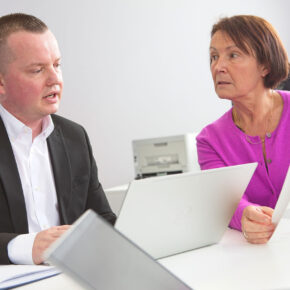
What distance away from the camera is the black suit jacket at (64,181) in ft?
5.18

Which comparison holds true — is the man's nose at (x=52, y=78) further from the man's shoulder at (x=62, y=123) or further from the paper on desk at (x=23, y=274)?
the paper on desk at (x=23, y=274)

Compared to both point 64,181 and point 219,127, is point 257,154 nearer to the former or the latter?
point 219,127

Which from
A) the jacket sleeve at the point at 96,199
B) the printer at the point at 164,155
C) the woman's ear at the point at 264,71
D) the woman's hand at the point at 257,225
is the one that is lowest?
the printer at the point at 164,155

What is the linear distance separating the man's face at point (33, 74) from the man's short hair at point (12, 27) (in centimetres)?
2

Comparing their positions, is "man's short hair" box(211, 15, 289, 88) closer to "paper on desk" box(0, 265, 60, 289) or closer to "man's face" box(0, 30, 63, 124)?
"man's face" box(0, 30, 63, 124)

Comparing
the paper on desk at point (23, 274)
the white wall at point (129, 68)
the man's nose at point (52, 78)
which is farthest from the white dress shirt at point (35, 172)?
the white wall at point (129, 68)

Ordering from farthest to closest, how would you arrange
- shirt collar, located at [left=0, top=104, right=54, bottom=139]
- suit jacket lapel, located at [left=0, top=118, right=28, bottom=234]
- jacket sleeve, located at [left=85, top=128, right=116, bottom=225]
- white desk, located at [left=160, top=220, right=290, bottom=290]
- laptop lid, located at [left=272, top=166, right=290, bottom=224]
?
jacket sleeve, located at [left=85, top=128, right=116, bottom=225] < shirt collar, located at [left=0, top=104, right=54, bottom=139] < suit jacket lapel, located at [left=0, top=118, right=28, bottom=234] < laptop lid, located at [left=272, top=166, right=290, bottom=224] < white desk, located at [left=160, top=220, right=290, bottom=290]

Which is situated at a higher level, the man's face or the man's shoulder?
the man's face

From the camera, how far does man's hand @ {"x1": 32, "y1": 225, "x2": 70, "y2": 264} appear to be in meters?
1.25

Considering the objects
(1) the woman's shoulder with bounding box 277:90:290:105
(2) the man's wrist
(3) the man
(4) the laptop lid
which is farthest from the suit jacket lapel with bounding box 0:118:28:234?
(1) the woman's shoulder with bounding box 277:90:290:105

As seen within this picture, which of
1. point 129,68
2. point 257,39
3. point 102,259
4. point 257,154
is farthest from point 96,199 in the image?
point 129,68

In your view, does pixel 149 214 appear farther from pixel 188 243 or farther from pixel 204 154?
pixel 204 154

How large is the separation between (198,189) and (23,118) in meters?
0.79

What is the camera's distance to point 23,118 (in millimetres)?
1713
